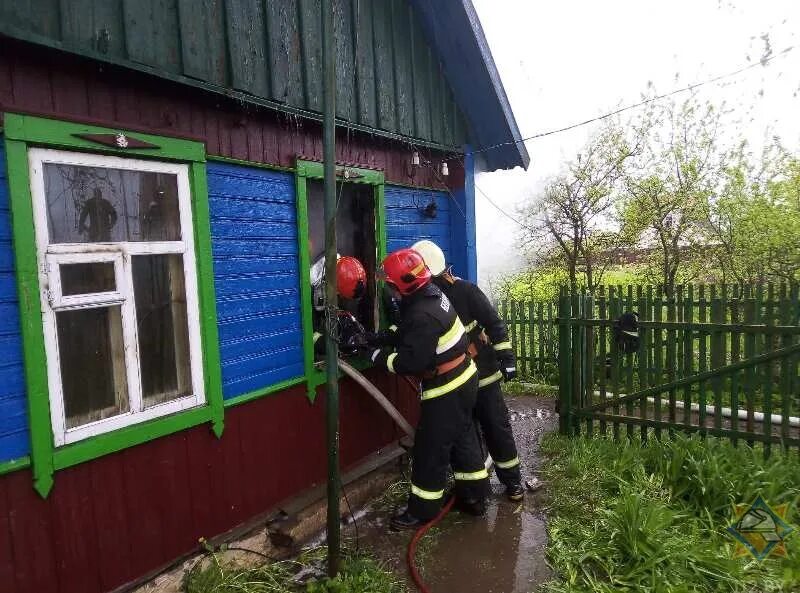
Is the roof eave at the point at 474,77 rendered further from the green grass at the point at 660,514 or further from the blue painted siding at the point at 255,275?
the green grass at the point at 660,514

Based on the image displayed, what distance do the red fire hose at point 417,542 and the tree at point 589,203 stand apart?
831 cm

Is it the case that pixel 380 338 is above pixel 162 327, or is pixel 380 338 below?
below

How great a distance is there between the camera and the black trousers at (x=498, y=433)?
14.9ft

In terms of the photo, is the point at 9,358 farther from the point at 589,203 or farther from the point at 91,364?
the point at 589,203

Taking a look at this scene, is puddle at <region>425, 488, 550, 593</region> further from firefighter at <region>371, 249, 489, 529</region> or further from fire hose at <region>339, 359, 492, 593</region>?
firefighter at <region>371, 249, 489, 529</region>

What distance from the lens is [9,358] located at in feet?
7.92

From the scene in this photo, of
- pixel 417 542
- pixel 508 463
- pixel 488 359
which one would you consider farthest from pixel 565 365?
pixel 417 542

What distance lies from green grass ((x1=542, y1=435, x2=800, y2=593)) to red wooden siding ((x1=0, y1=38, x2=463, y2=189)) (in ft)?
12.0

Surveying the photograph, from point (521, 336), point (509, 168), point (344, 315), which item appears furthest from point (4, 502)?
point (521, 336)

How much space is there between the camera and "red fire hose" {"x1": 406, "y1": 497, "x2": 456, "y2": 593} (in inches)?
129

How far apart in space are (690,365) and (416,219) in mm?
3283

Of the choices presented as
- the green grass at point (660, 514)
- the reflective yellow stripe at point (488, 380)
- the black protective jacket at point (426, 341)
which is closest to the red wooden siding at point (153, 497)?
the black protective jacket at point (426, 341)

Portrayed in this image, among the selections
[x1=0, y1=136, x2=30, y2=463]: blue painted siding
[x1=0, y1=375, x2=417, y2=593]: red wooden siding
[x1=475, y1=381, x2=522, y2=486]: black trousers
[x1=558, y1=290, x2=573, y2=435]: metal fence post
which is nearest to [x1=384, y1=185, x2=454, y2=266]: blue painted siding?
[x1=558, y1=290, x2=573, y2=435]: metal fence post

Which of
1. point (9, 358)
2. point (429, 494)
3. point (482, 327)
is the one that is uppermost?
point (9, 358)
